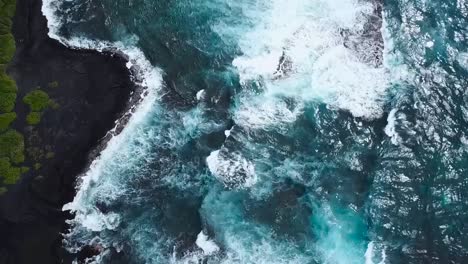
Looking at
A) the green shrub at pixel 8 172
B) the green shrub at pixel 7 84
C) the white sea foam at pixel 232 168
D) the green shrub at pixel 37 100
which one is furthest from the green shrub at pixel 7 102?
the white sea foam at pixel 232 168

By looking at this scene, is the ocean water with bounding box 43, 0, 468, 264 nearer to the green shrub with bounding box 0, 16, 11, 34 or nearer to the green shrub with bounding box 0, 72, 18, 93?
the green shrub with bounding box 0, 16, 11, 34

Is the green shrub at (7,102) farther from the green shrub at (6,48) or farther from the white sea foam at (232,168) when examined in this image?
the white sea foam at (232,168)

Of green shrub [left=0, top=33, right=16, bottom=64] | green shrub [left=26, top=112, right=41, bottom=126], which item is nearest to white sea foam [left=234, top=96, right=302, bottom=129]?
green shrub [left=26, top=112, right=41, bottom=126]

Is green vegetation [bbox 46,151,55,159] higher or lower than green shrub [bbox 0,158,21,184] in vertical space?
higher

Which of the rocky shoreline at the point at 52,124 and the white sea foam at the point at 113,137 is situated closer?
the rocky shoreline at the point at 52,124

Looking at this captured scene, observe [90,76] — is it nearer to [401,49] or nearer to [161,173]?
[161,173]

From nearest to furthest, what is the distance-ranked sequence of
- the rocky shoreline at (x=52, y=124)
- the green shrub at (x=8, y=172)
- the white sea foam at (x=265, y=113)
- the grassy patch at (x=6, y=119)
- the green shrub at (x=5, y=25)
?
the rocky shoreline at (x=52, y=124)
the green shrub at (x=8, y=172)
the grassy patch at (x=6, y=119)
the white sea foam at (x=265, y=113)
the green shrub at (x=5, y=25)

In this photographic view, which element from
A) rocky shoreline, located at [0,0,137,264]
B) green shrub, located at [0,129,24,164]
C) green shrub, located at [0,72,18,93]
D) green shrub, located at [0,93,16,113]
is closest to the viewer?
rocky shoreline, located at [0,0,137,264]

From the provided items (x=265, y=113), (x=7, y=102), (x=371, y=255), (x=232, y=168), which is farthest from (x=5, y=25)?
(x=371, y=255)
